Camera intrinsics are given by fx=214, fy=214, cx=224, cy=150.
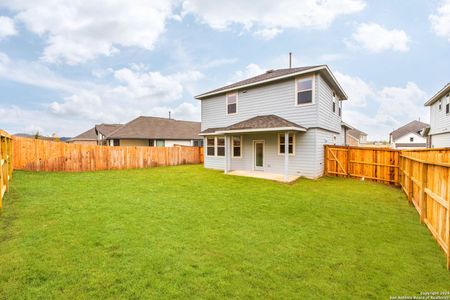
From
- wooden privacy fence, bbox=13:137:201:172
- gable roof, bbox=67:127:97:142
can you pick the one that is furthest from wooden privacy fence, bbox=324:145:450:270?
gable roof, bbox=67:127:97:142

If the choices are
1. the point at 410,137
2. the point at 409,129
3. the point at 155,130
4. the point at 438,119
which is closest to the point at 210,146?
the point at 155,130

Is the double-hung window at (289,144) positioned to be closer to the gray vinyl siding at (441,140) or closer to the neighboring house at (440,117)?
the neighboring house at (440,117)

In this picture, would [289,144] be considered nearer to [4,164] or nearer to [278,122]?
[278,122]

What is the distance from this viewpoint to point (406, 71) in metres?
18.2

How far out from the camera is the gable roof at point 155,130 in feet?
83.1

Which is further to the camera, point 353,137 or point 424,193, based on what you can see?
point 353,137

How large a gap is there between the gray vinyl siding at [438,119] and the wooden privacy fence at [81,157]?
871 inches

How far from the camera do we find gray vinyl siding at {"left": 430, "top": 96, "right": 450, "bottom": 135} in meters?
16.6

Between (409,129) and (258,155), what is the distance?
169 feet

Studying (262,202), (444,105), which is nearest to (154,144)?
(262,202)

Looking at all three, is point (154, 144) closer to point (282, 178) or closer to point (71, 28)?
point (71, 28)

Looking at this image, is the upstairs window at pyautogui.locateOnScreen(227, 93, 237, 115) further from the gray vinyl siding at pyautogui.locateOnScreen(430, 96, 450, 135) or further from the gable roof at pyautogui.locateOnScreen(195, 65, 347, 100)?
the gray vinyl siding at pyautogui.locateOnScreen(430, 96, 450, 135)

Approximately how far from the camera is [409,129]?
47625 mm

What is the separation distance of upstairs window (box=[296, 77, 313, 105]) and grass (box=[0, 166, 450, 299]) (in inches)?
257
